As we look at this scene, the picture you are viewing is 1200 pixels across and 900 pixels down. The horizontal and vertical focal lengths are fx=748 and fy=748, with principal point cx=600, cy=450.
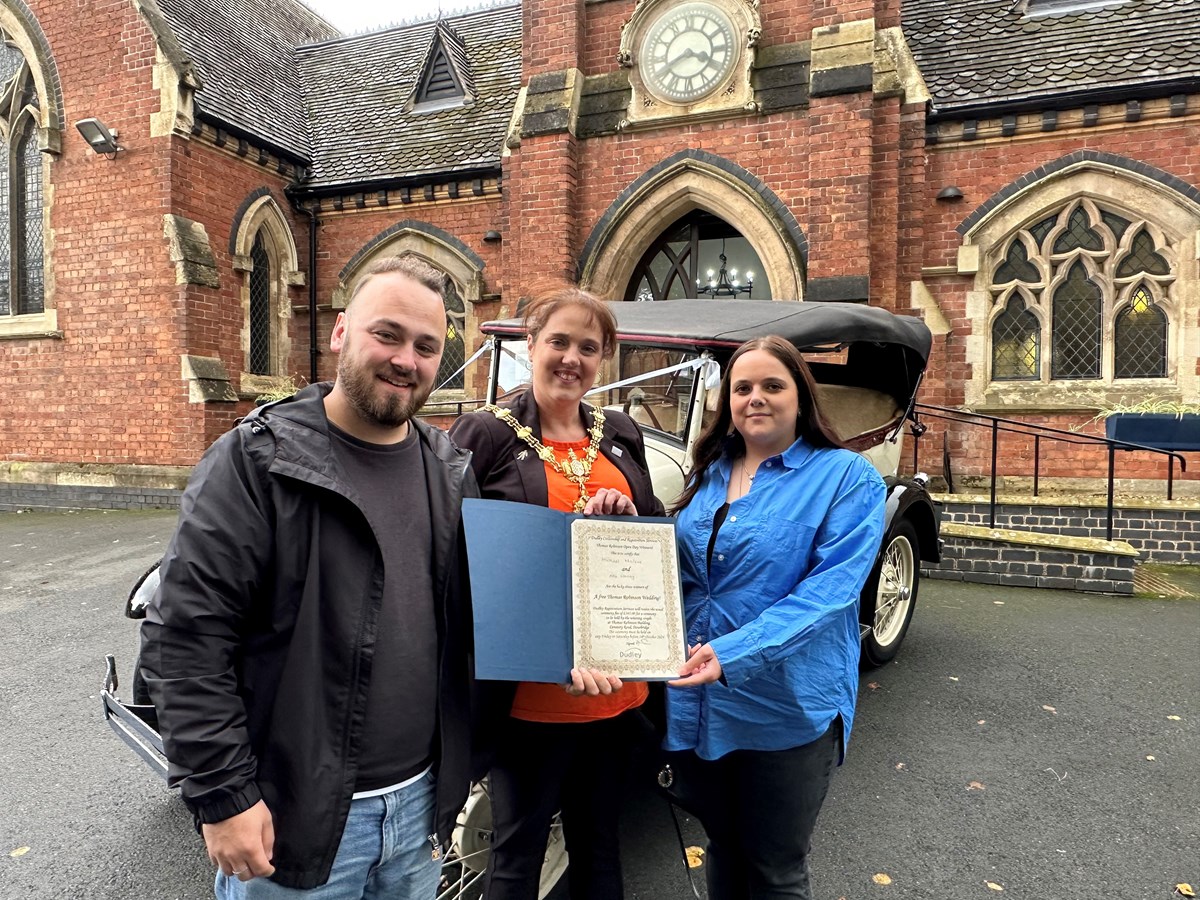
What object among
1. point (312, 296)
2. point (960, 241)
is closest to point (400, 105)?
point (312, 296)

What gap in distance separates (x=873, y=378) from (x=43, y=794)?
222 inches

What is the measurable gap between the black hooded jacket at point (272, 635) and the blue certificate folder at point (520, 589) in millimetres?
209

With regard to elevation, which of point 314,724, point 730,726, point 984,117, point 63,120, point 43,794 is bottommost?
point 43,794

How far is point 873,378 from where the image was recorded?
585 centimetres

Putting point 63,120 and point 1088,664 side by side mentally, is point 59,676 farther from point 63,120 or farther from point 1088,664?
point 63,120

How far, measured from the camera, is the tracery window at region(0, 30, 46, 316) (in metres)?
12.2

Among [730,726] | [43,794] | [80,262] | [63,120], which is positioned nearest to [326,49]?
[63,120]

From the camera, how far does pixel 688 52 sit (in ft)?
32.6

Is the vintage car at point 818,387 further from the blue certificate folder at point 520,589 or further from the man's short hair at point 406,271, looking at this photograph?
the man's short hair at point 406,271

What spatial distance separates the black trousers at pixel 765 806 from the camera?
1.84m

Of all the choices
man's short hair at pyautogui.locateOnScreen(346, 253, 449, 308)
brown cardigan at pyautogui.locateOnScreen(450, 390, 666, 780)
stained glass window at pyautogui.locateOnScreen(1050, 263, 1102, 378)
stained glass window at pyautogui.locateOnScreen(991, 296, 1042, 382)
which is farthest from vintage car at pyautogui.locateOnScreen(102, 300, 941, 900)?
stained glass window at pyautogui.locateOnScreen(1050, 263, 1102, 378)

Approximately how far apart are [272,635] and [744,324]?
10.3ft

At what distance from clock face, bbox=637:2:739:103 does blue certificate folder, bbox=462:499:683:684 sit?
9.68m

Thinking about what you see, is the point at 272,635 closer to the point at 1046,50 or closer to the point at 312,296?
the point at 1046,50
